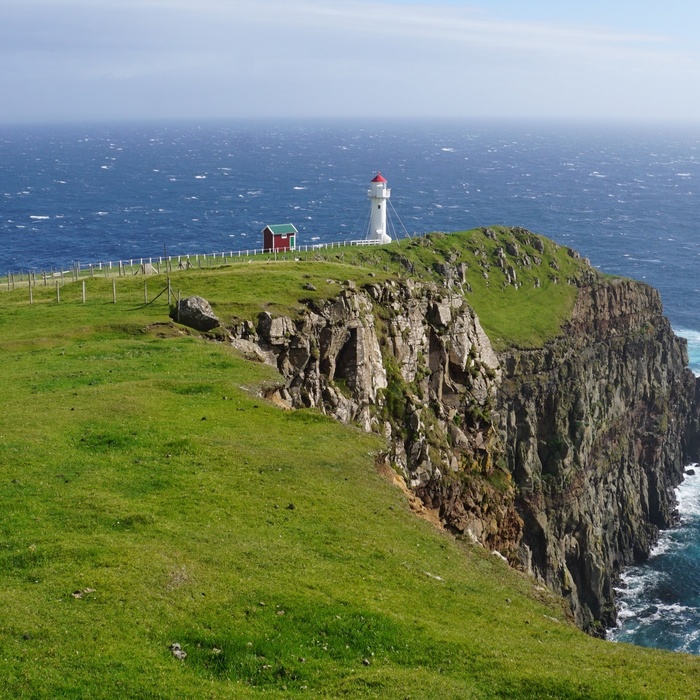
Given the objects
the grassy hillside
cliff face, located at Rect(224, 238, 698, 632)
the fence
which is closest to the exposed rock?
cliff face, located at Rect(224, 238, 698, 632)

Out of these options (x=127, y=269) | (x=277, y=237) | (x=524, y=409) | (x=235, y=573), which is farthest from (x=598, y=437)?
(x=235, y=573)

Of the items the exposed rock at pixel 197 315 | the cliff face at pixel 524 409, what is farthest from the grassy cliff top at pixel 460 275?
the exposed rock at pixel 197 315

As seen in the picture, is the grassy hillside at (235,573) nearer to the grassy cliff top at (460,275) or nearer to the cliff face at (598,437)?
the grassy cliff top at (460,275)

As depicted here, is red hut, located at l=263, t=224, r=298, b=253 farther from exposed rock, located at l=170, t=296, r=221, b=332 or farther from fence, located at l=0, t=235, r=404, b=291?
exposed rock, located at l=170, t=296, r=221, b=332

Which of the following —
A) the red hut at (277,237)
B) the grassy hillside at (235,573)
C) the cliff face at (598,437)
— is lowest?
the cliff face at (598,437)

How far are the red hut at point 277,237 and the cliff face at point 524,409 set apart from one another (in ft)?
119

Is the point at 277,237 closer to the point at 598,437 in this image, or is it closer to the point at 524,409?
the point at 524,409

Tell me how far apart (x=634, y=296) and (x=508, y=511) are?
67.6 meters

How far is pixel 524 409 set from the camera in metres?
94.4

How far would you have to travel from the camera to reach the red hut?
4624 inches

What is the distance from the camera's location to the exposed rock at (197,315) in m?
55.3

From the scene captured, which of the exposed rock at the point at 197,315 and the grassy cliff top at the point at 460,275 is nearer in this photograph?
the exposed rock at the point at 197,315

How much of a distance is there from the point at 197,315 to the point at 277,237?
209ft

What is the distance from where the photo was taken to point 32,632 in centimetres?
2106
